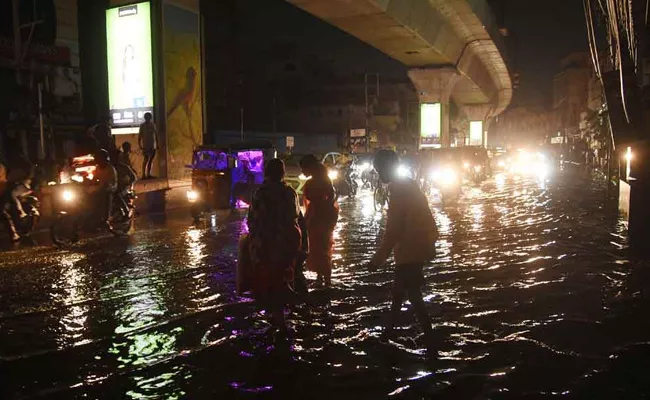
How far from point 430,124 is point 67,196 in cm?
2636

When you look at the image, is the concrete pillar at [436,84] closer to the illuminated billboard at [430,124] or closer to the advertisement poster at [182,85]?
the illuminated billboard at [430,124]

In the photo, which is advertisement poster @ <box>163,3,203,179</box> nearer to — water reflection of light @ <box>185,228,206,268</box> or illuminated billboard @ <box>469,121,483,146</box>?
water reflection of light @ <box>185,228,206,268</box>

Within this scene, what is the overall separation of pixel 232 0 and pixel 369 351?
51594 millimetres

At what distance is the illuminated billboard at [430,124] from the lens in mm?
34188

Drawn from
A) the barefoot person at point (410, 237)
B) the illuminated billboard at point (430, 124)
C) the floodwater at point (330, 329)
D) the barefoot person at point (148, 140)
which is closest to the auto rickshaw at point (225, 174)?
the barefoot person at point (148, 140)

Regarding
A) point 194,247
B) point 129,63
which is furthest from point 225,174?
point 129,63

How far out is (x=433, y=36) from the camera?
76.1ft

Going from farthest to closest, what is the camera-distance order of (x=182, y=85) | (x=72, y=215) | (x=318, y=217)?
(x=182, y=85) < (x=72, y=215) < (x=318, y=217)

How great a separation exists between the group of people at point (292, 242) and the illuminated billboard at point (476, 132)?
5201cm

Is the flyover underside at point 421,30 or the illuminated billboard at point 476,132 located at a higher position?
the flyover underside at point 421,30

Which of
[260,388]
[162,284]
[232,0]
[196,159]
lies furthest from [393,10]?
[232,0]

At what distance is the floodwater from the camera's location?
468cm

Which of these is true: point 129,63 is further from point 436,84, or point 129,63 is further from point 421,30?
point 436,84

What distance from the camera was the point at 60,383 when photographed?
4.75 metres
